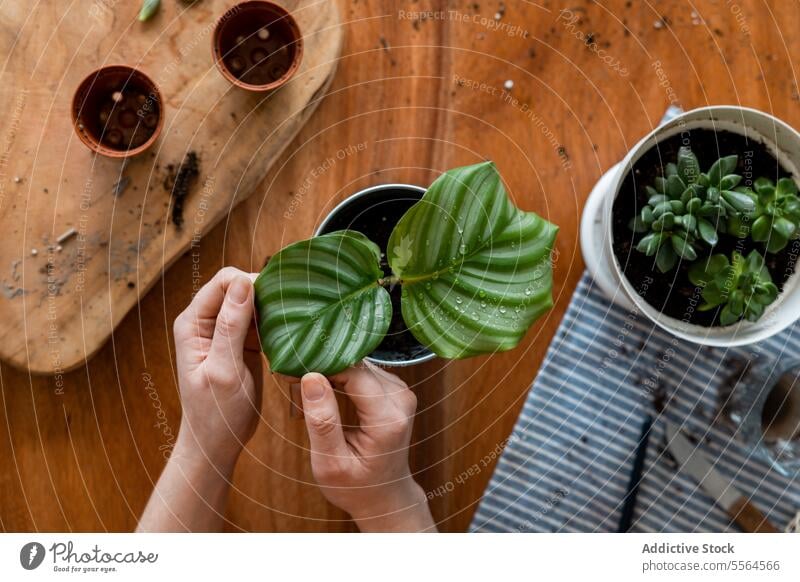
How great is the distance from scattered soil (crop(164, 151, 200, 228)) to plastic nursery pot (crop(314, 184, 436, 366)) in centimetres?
14

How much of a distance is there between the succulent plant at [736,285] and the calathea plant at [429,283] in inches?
5.7

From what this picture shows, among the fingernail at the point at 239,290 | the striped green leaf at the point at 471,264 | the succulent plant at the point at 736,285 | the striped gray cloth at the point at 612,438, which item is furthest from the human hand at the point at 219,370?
the succulent plant at the point at 736,285

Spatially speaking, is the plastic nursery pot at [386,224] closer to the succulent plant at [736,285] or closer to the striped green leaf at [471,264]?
the striped green leaf at [471,264]

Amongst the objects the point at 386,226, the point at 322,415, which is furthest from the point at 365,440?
the point at 386,226

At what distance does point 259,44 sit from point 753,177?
0.39 metres

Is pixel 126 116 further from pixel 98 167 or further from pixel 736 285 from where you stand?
pixel 736 285

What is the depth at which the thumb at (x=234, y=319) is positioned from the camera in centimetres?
43

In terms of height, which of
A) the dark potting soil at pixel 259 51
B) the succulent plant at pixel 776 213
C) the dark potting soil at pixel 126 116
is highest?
the dark potting soil at pixel 259 51

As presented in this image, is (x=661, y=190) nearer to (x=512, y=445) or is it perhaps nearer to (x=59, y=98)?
(x=512, y=445)

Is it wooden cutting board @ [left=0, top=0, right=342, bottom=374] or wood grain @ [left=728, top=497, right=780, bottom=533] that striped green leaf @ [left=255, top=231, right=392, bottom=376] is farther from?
wood grain @ [left=728, top=497, right=780, bottom=533]

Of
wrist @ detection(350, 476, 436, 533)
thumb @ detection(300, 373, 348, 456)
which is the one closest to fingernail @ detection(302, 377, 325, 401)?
thumb @ detection(300, 373, 348, 456)

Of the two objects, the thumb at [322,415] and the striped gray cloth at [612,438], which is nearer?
the thumb at [322,415]

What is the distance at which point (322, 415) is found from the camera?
445mm

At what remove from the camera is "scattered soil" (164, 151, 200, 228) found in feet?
1.72
